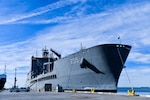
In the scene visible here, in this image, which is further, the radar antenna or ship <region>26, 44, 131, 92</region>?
the radar antenna

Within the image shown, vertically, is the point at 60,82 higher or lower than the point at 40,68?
lower

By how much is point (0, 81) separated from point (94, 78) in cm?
4889

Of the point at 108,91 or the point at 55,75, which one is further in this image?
Answer: the point at 55,75

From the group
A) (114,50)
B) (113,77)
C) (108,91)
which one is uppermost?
(114,50)

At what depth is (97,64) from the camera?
1352 inches

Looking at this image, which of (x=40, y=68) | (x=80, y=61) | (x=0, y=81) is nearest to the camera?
(x=80, y=61)

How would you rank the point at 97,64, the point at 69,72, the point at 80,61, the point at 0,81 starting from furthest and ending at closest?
the point at 0,81, the point at 69,72, the point at 80,61, the point at 97,64

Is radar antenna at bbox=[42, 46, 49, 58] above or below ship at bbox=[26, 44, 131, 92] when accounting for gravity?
above

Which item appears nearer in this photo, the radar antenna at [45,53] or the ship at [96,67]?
the ship at [96,67]

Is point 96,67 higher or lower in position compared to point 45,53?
lower

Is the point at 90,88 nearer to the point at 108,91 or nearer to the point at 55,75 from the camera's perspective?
the point at 108,91

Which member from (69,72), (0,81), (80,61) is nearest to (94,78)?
(80,61)

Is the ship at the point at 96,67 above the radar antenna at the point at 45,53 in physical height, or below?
below

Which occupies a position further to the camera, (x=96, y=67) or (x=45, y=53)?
(x=45, y=53)
